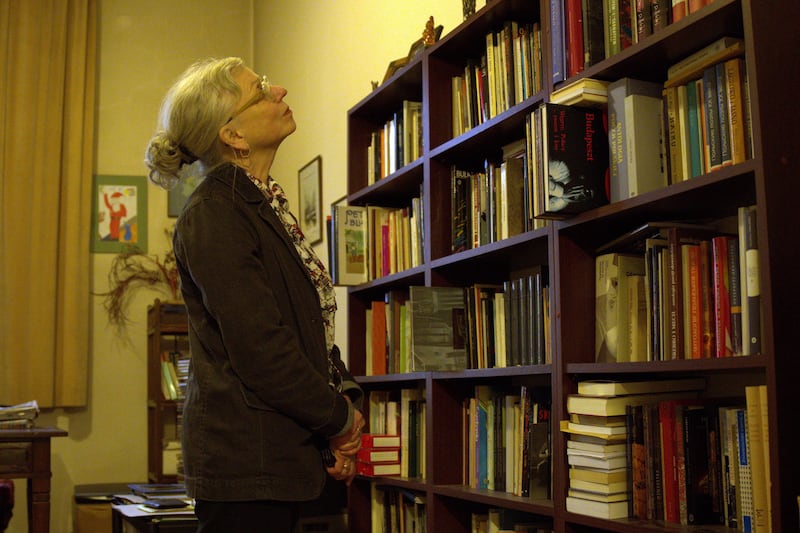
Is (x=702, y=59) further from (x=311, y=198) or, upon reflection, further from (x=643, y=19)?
(x=311, y=198)

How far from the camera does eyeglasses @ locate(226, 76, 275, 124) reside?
1.86 meters

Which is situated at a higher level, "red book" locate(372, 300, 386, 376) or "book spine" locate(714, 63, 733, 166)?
"book spine" locate(714, 63, 733, 166)

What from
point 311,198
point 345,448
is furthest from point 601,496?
point 311,198

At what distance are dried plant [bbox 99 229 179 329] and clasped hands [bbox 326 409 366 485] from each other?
12.3ft

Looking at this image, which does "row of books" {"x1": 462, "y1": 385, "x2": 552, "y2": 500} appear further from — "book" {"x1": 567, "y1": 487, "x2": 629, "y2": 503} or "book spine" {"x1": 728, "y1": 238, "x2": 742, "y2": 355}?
"book spine" {"x1": 728, "y1": 238, "x2": 742, "y2": 355}

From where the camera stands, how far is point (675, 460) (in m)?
1.76

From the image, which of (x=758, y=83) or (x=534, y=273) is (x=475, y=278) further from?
(x=758, y=83)

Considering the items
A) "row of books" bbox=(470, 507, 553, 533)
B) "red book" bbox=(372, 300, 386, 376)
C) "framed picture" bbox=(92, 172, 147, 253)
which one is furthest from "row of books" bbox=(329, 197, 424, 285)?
"framed picture" bbox=(92, 172, 147, 253)

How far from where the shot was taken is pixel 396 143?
9.79 feet

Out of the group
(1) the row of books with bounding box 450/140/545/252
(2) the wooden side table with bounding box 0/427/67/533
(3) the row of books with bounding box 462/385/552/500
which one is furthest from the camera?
(2) the wooden side table with bounding box 0/427/67/533

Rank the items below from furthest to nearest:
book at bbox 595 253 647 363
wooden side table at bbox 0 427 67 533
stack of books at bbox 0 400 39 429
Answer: stack of books at bbox 0 400 39 429 < wooden side table at bbox 0 427 67 533 < book at bbox 595 253 647 363

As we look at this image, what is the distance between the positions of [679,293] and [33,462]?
268cm

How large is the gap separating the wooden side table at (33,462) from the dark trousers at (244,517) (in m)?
2.10

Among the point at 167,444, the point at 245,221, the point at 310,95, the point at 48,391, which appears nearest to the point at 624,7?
the point at 245,221
